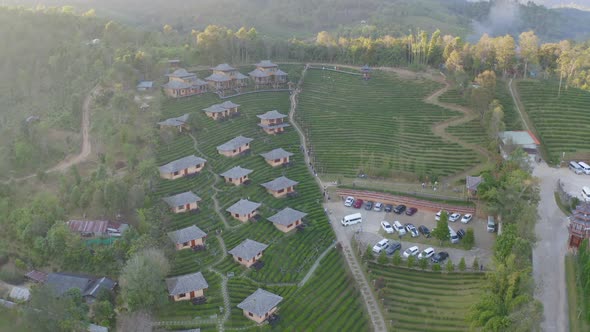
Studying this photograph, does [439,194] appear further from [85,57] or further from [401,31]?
[401,31]

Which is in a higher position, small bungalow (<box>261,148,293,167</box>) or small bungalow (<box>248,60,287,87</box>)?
small bungalow (<box>248,60,287,87</box>)

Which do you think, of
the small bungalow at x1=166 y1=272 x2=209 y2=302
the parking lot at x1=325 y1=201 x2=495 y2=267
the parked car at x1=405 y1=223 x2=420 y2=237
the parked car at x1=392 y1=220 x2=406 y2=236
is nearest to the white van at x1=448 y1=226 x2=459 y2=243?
the parking lot at x1=325 y1=201 x2=495 y2=267

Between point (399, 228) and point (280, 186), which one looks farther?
point (280, 186)

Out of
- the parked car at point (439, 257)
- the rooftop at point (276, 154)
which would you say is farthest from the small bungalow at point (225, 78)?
the parked car at point (439, 257)

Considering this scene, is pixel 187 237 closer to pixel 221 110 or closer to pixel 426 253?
pixel 426 253

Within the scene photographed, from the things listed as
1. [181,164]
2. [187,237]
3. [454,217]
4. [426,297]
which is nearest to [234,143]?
[181,164]

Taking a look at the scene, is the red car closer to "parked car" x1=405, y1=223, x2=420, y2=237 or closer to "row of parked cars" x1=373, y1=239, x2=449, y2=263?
"parked car" x1=405, y1=223, x2=420, y2=237
